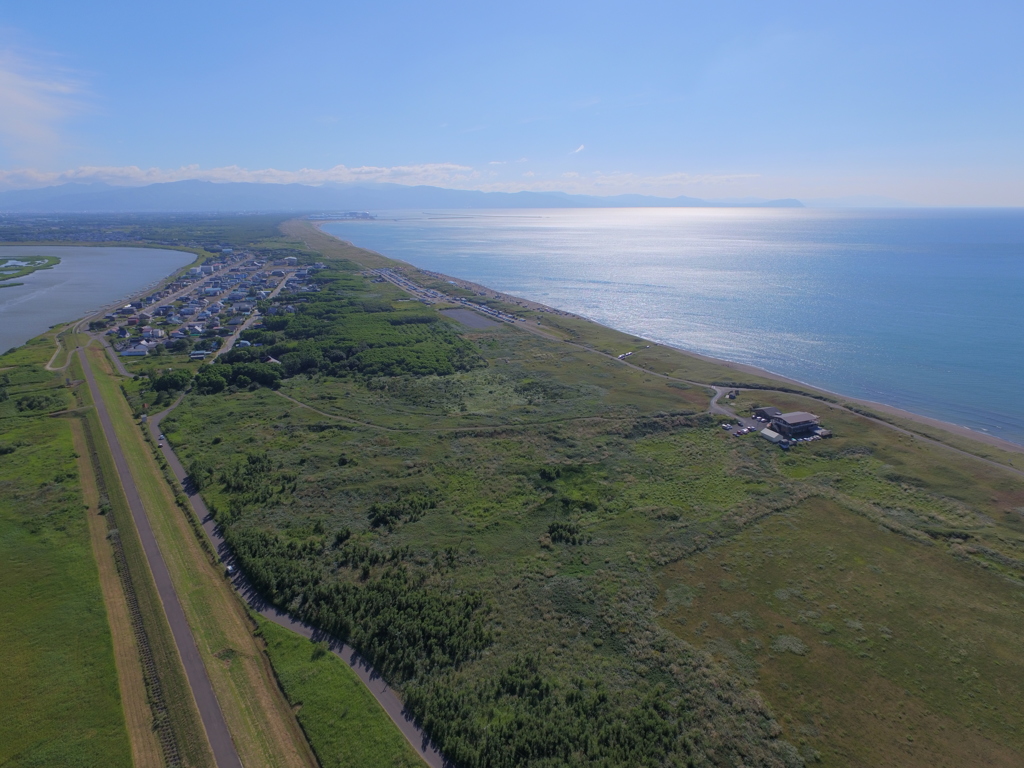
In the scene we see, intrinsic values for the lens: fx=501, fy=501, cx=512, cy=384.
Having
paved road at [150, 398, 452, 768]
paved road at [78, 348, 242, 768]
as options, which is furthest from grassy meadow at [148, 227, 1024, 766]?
paved road at [78, 348, 242, 768]

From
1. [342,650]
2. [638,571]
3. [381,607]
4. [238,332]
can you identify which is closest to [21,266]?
[238,332]

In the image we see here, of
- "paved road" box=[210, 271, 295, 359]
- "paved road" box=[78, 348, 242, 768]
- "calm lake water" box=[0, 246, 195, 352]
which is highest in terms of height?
"calm lake water" box=[0, 246, 195, 352]

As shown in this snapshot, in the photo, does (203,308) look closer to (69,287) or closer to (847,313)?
(69,287)

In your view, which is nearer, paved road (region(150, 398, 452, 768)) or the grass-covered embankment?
paved road (region(150, 398, 452, 768))

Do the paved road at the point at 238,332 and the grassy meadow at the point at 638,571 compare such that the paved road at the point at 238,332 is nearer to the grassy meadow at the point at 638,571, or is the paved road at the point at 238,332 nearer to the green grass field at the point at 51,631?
the grassy meadow at the point at 638,571

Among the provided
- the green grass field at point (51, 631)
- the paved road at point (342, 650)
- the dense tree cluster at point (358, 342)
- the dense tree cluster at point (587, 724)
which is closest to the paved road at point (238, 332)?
the dense tree cluster at point (358, 342)

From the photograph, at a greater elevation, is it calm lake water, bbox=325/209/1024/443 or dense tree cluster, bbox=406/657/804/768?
calm lake water, bbox=325/209/1024/443

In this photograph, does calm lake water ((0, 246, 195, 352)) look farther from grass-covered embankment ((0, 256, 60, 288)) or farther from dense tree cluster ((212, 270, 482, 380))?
dense tree cluster ((212, 270, 482, 380))
